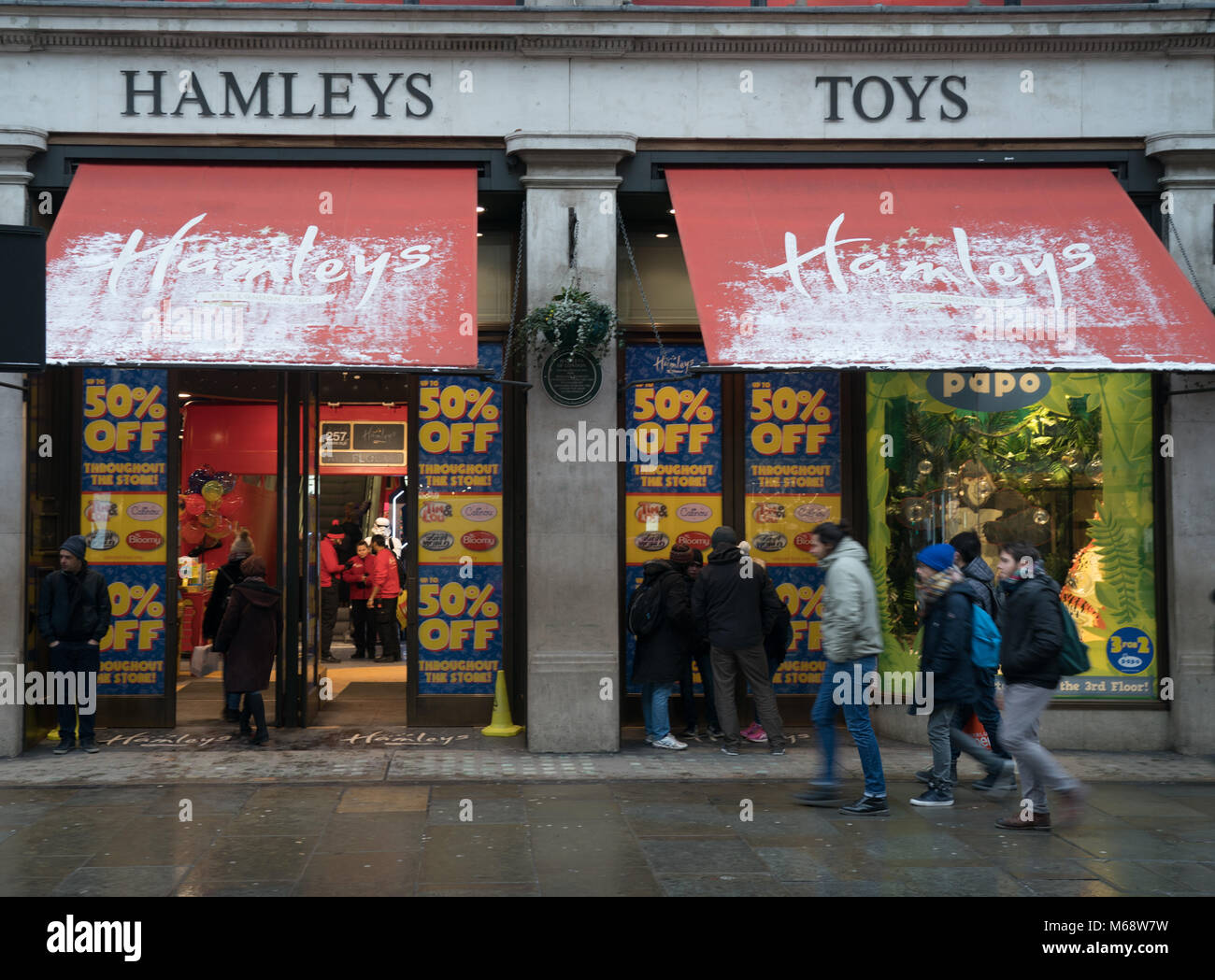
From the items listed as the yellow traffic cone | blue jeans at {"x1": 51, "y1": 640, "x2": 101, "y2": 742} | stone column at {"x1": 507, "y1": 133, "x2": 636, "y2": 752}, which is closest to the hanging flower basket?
stone column at {"x1": 507, "y1": 133, "x2": 636, "y2": 752}

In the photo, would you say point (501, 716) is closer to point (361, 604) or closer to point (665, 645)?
point (665, 645)

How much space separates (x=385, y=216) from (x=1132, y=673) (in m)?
8.03

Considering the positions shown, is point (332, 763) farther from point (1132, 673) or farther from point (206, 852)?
point (1132, 673)

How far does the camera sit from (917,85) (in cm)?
1077

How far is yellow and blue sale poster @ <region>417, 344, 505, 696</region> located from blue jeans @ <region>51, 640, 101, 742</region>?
2.95 metres

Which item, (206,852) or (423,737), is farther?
(423,737)

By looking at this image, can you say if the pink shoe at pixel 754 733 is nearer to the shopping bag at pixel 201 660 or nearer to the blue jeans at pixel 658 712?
the blue jeans at pixel 658 712

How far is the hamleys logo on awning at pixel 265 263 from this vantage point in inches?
382

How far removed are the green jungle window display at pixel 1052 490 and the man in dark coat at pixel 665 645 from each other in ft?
6.92

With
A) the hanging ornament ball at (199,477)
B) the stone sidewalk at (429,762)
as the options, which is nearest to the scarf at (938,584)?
the stone sidewalk at (429,762)

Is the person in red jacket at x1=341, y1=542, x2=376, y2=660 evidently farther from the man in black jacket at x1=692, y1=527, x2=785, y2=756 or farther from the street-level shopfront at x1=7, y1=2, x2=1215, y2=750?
the man in black jacket at x1=692, y1=527, x2=785, y2=756

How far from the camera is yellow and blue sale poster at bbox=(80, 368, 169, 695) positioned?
36.8 ft
